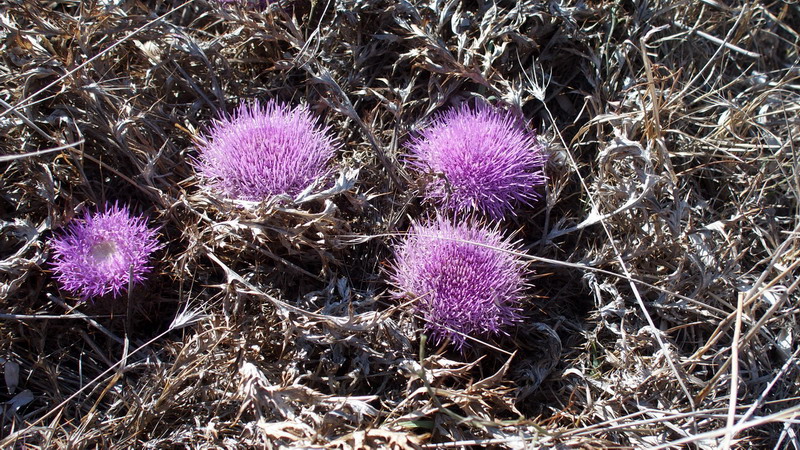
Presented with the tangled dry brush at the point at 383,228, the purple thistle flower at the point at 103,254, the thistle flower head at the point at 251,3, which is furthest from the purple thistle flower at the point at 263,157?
the thistle flower head at the point at 251,3

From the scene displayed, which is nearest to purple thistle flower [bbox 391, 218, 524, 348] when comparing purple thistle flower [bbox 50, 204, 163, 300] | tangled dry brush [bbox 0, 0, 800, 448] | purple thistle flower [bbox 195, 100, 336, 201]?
tangled dry brush [bbox 0, 0, 800, 448]

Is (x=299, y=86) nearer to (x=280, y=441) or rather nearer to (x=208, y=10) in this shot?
(x=208, y=10)

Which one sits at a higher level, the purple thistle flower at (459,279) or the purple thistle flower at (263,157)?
the purple thistle flower at (263,157)

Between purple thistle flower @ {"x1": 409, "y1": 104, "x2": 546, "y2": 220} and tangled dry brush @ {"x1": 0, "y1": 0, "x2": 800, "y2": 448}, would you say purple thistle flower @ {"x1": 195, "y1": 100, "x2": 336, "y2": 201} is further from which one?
purple thistle flower @ {"x1": 409, "y1": 104, "x2": 546, "y2": 220}

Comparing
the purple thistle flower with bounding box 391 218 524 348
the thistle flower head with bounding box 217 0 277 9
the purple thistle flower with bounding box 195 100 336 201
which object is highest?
the thistle flower head with bounding box 217 0 277 9

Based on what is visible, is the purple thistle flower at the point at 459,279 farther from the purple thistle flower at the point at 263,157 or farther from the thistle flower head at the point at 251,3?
the thistle flower head at the point at 251,3

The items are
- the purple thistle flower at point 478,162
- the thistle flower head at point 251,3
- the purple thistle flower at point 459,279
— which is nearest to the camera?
the purple thistle flower at point 459,279

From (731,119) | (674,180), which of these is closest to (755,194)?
(731,119)
